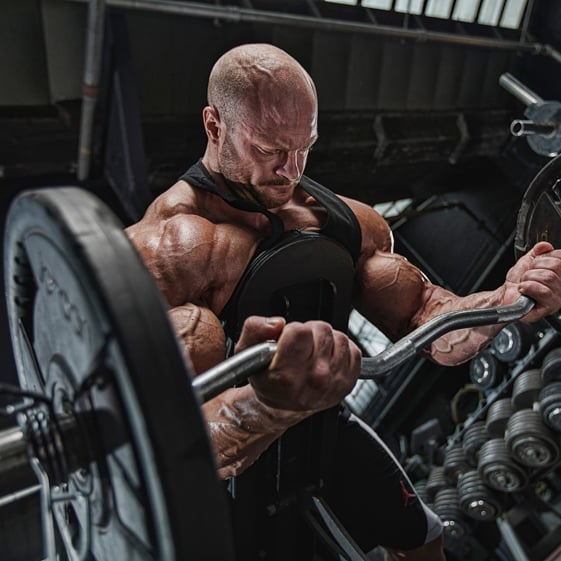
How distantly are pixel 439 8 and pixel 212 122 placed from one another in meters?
2.54

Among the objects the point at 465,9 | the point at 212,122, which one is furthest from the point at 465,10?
the point at 212,122

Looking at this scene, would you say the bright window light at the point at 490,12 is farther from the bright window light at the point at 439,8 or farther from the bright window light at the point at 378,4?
the bright window light at the point at 378,4

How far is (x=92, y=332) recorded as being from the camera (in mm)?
513

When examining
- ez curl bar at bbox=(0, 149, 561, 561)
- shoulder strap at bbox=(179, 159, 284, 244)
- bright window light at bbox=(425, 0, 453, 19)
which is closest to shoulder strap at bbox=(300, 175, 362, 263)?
shoulder strap at bbox=(179, 159, 284, 244)

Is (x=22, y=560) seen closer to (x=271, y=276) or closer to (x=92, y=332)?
(x=271, y=276)

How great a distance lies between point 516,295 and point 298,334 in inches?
25.0

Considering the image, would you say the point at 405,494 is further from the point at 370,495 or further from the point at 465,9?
the point at 465,9

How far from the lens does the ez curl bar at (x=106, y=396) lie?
1.50 ft

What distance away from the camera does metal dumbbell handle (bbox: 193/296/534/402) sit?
57cm

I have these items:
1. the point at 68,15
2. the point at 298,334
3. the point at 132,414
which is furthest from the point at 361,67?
the point at 132,414

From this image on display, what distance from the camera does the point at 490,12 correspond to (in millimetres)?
3273

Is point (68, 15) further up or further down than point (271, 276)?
further up

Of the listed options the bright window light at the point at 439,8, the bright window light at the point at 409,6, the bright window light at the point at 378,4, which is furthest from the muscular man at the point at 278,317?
the bright window light at the point at 439,8

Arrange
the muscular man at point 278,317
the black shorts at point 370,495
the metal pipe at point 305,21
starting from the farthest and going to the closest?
the metal pipe at point 305,21 < the black shorts at point 370,495 < the muscular man at point 278,317
